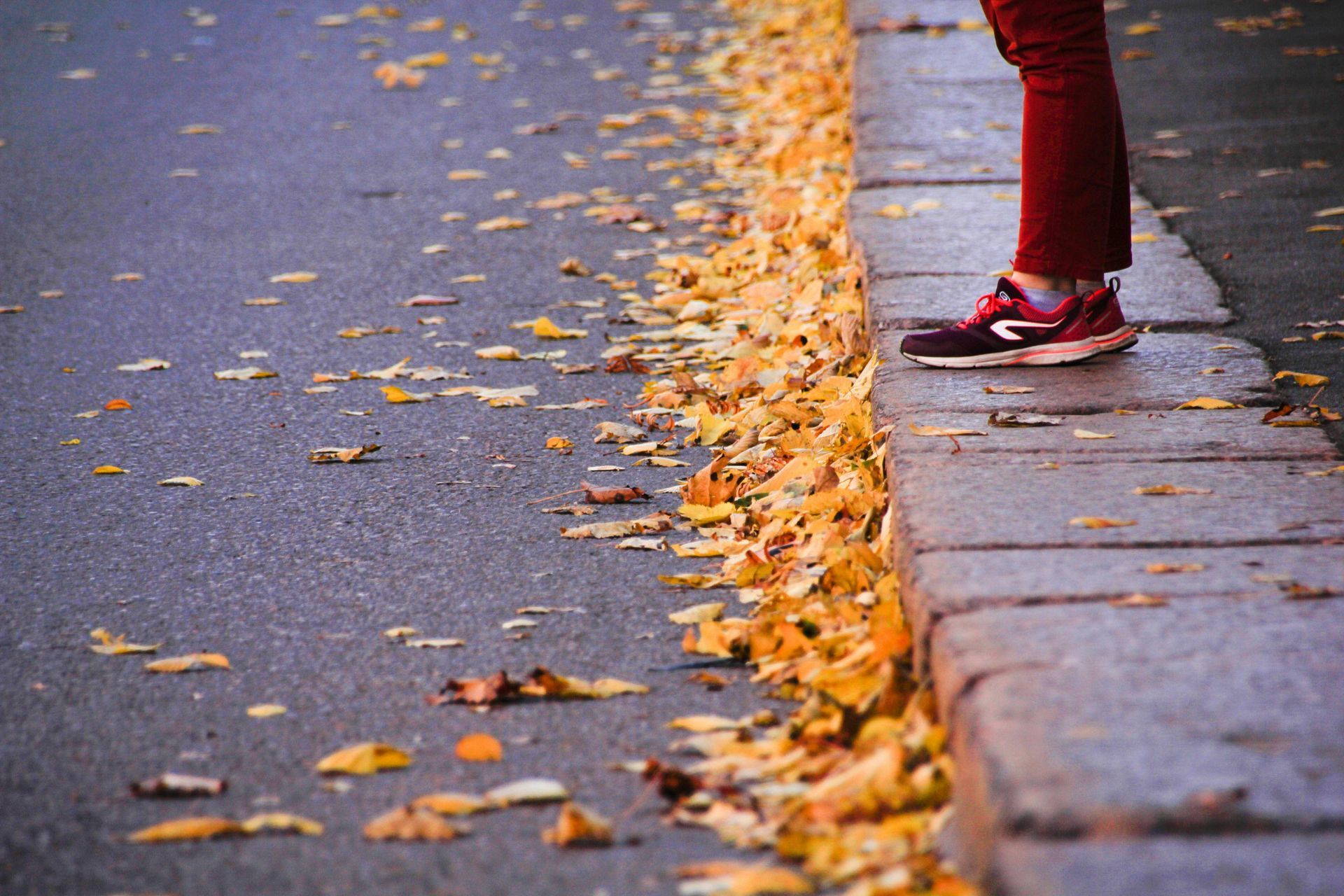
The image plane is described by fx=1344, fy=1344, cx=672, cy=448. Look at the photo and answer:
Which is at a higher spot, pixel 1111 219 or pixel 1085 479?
pixel 1111 219

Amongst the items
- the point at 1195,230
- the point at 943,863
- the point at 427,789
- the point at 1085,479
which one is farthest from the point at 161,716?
the point at 1195,230

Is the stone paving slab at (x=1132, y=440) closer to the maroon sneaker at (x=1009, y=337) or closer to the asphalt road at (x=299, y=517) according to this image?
the maroon sneaker at (x=1009, y=337)

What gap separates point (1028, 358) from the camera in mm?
2682

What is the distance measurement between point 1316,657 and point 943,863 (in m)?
0.50

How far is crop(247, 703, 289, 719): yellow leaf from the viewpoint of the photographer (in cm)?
184

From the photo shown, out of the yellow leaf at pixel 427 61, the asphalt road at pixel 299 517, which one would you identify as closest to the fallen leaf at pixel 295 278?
the asphalt road at pixel 299 517

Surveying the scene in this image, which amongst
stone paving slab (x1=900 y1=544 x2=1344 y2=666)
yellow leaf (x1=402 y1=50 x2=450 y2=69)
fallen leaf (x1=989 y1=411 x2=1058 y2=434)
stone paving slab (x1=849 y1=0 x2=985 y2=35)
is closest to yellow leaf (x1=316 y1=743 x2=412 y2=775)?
stone paving slab (x1=900 y1=544 x2=1344 y2=666)

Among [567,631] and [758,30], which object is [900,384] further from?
[758,30]

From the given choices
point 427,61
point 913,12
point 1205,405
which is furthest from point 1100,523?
point 427,61

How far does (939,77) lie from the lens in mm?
5598

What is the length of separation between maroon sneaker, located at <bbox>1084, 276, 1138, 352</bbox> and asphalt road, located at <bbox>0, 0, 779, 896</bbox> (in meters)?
0.84

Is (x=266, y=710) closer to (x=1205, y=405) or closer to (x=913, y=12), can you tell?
(x=1205, y=405)

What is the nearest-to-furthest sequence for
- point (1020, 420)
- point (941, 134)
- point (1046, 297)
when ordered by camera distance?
point (1020, 420), point (1046, 297), point (941, 134)

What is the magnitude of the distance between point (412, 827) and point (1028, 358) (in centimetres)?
163
